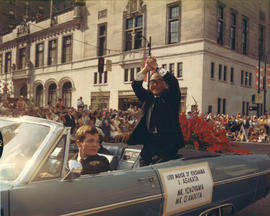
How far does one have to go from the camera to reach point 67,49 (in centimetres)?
3916

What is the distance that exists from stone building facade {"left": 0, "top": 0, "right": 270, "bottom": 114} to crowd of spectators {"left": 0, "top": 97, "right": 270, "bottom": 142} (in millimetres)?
5315

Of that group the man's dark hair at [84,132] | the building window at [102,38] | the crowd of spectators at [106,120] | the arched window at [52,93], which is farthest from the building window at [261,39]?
the man's dark hair at [84,132]

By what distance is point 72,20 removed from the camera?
1478 inches

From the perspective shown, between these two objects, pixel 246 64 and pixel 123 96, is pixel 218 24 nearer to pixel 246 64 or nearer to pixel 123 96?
pixel 246 64

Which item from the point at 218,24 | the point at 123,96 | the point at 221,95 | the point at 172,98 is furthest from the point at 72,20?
the point at 172,98

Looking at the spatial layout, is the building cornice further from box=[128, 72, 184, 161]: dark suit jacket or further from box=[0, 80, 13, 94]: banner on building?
box=[128, 72, 184, 161]: dark suit jacket

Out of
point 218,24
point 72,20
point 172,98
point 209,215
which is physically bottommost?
point 209,215

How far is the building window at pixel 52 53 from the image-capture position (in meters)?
41.1

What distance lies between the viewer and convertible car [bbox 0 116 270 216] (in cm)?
211

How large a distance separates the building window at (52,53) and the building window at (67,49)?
2.02 m

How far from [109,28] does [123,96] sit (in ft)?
26.1

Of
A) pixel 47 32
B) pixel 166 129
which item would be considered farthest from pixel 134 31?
pixel 166 129

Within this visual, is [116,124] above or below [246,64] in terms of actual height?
below

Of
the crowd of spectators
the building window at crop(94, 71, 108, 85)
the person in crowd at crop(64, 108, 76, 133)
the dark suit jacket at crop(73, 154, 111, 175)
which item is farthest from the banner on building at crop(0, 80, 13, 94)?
the dark suit jacket at crop(73, 154, 111, 175)
